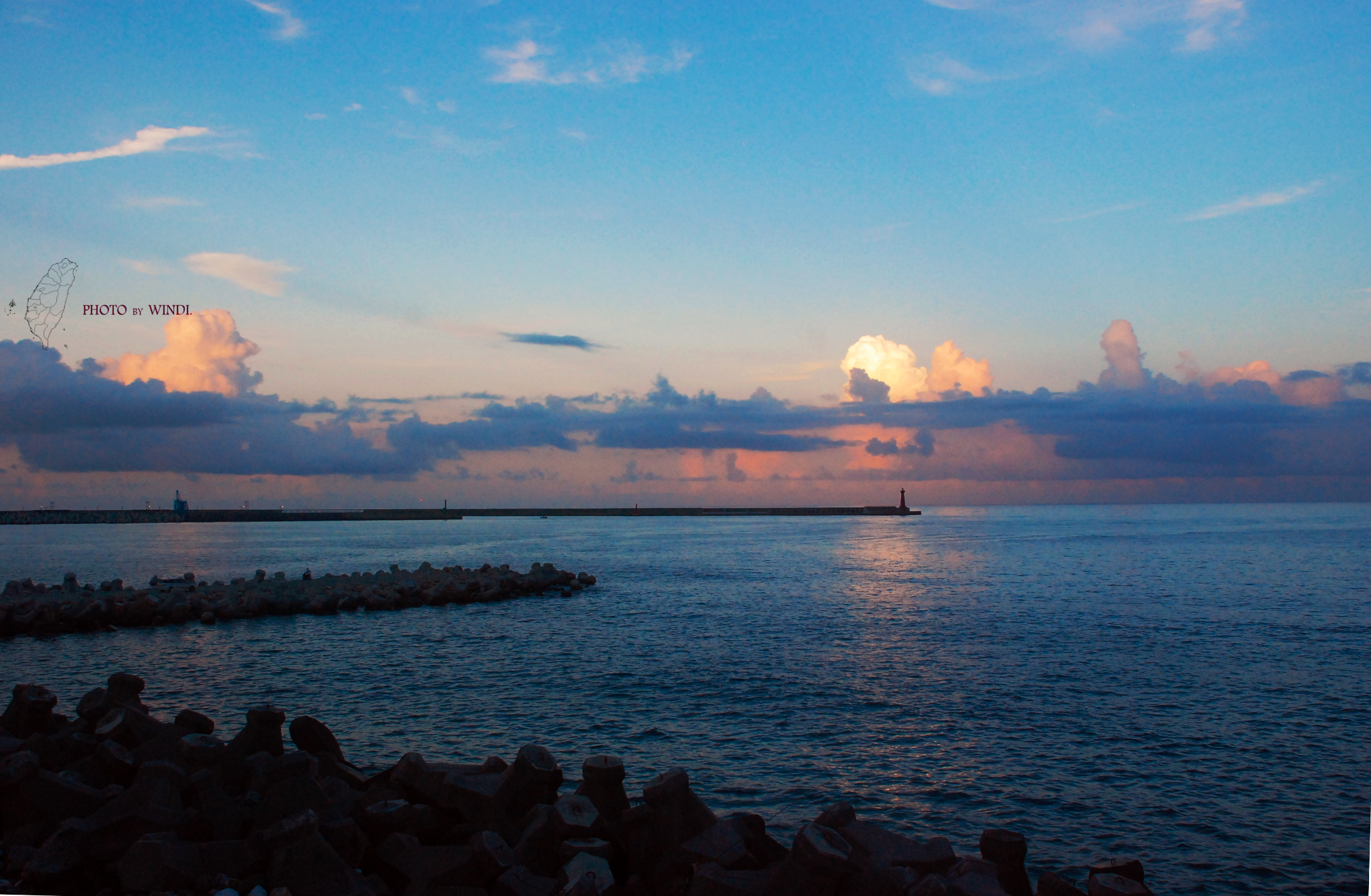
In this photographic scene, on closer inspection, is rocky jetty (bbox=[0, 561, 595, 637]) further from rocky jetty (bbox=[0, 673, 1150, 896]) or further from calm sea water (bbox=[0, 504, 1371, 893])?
rocky jetty (bbox=[0, 673, 1150, 896])

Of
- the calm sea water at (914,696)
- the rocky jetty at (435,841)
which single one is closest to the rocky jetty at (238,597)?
the calm sea water at (914,696)

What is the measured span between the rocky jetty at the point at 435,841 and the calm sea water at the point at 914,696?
9.82 ft

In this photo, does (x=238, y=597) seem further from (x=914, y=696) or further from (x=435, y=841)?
(x=435, y=841)

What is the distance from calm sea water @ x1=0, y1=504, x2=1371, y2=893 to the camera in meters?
11.3

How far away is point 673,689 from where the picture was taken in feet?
61.6

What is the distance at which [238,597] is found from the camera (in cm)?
3262

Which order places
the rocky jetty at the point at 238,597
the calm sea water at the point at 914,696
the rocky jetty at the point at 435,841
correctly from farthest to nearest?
the rocky jetty at the point at 238,597 < the calm sea water at the point at 914,696 < the rocky jetty at the point at 435,841

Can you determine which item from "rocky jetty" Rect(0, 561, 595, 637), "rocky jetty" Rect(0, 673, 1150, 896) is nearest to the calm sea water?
"rocky jetty" Rect(0, 561, 595, 637)

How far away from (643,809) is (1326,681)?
61.1 ft

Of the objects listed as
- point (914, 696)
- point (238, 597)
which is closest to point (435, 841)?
point (914, 696)

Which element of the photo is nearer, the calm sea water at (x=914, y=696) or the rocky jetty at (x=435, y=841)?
the rocky jetty at (x=435, y=841)

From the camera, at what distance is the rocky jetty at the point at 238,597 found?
92.3ft

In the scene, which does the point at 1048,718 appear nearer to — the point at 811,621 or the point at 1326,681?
the point at 1326,681

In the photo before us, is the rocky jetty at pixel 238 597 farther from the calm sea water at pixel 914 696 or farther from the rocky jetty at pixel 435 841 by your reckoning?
the rocky jetty at pixel 435 841
